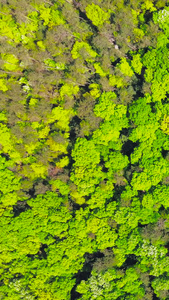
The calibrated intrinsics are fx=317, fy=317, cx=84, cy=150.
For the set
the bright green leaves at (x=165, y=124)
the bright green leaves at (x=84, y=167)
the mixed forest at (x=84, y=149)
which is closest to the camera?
the bright green leaves at (x=165, y=124)

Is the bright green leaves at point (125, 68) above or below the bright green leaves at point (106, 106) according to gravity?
above

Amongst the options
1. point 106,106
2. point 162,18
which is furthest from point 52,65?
point 162,18

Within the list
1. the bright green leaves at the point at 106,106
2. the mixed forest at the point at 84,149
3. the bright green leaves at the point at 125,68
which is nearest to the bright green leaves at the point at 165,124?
the mixed forest at the point at 84,149

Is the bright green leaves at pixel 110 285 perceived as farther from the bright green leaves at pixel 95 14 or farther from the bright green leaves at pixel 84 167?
the bright green leaves at pixel 95 14

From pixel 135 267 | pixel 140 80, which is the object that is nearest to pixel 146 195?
pixel 135 267

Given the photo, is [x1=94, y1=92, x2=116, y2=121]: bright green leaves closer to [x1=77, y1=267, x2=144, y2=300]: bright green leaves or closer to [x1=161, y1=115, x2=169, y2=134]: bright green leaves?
[x1=161, y1=115, x2=169, y2=134]: bright green leaves

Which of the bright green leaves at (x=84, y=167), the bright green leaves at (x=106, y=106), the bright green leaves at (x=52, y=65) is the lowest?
the bright green leaves at (x=84, y=167)
